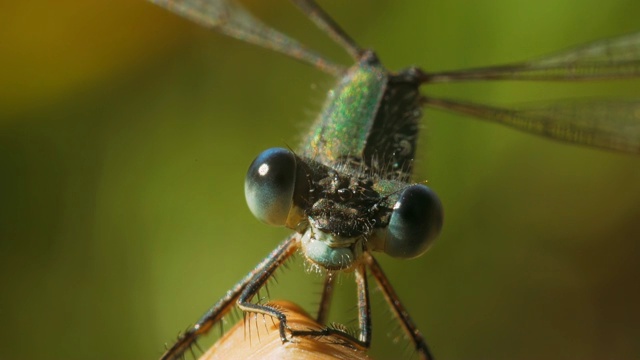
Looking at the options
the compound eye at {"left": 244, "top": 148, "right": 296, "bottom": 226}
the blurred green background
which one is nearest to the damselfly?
the compound eye at {"left": 244, "top": 148, "right": 296, "bottom": 226}

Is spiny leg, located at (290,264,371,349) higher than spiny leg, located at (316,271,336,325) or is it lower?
lower

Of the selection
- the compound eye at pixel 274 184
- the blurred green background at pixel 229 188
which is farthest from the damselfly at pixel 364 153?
the blurred green background at pixel 229 188

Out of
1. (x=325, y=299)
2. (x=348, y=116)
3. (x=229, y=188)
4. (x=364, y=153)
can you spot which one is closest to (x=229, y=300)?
(x=325, y=299)

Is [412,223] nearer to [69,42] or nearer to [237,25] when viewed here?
[237,25]

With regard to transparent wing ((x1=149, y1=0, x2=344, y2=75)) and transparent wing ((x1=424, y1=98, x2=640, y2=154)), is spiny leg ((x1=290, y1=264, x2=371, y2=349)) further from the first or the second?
transparent wing ((x1=149, y1=0, x2=344, y2=75))

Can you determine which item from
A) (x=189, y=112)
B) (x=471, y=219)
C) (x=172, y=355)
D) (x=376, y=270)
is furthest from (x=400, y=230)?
(x=189, y=112)

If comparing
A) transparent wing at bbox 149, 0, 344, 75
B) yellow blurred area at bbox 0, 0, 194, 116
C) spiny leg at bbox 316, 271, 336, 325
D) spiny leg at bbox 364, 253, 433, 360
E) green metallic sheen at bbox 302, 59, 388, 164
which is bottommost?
spiny leg at bbox 364, 253, 433, 360
